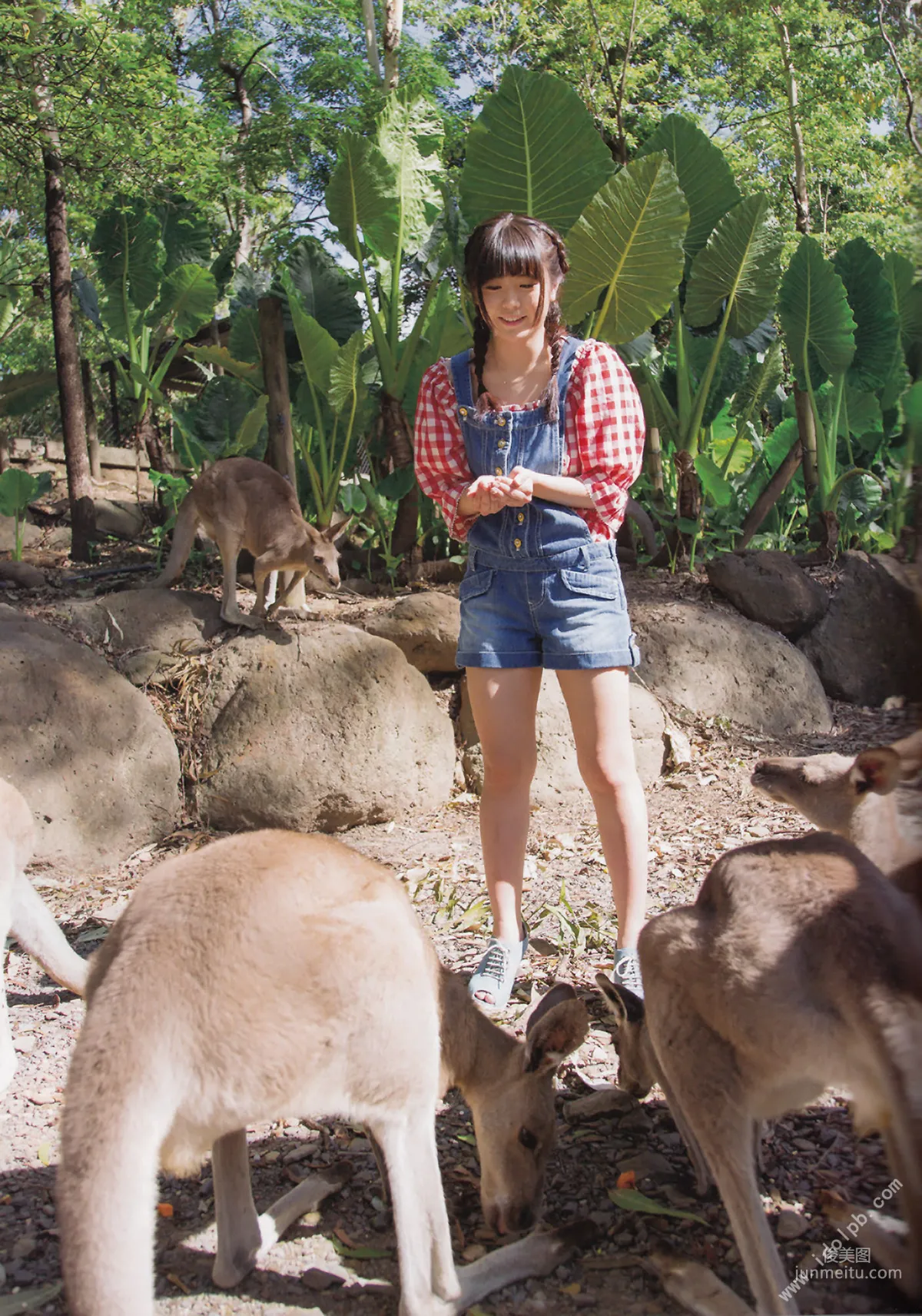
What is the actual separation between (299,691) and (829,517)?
184 inches

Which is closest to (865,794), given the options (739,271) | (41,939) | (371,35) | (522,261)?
(522,261)

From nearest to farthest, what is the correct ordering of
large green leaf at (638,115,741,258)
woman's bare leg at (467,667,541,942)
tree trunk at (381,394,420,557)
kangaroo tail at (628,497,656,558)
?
woman's bare leg at (467,667,541,942) < tree trunk at (381,394,420,557) < large green leaf at (638,115,741,258) < kangaroo tail at (628,497,656,558)

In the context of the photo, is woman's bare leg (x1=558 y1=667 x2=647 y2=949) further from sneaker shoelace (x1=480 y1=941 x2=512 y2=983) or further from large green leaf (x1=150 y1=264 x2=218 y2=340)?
large green leaf (x1=150 y1=264 x2=218 y2=340)

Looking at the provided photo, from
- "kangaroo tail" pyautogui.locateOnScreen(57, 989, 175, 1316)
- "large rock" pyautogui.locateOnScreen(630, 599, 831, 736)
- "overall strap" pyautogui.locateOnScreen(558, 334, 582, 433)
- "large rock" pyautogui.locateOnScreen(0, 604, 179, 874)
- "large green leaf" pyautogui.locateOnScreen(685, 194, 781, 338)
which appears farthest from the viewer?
"large green leaf" pyautogui.locateOnScreen(685, 194, 781, 338)

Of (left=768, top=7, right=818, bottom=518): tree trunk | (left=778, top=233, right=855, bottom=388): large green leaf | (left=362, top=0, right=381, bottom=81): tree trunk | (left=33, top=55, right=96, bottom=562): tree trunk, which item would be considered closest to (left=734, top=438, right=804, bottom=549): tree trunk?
(left=768, top=7, right=818, bottom=518): tree trunk

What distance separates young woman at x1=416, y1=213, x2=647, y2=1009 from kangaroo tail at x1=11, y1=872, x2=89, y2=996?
116cm

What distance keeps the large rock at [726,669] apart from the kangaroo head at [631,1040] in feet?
13.6

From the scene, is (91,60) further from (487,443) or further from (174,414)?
(487,443)

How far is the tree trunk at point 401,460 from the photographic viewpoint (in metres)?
7.22

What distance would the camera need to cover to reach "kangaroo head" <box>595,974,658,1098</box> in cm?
231

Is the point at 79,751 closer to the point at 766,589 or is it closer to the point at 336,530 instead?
the point at 336,530

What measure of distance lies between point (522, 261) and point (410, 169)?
4653 mm

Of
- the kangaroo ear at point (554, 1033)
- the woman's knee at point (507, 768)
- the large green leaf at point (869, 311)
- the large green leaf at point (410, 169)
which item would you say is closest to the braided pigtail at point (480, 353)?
the woman's knee at point (507, 768)

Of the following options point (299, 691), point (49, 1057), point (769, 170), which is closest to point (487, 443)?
point (49, 1057)
